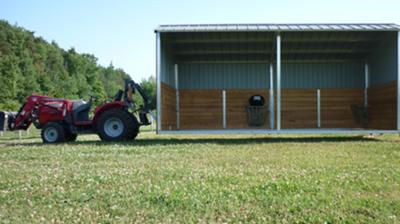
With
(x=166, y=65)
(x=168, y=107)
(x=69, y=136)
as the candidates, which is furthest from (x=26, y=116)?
(x=166, y=65)

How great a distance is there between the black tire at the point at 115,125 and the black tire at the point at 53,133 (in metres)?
1.20

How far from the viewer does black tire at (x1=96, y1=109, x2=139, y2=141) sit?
499 inches

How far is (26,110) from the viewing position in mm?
13891

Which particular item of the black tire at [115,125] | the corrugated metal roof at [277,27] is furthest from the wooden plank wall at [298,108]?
the black tire at [115,125]

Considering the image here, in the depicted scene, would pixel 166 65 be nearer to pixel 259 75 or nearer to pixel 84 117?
pixel 84 117

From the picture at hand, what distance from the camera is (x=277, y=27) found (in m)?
12.8

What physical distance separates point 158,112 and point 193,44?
4.19 metres

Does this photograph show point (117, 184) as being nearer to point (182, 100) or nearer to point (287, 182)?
point (287, 182)

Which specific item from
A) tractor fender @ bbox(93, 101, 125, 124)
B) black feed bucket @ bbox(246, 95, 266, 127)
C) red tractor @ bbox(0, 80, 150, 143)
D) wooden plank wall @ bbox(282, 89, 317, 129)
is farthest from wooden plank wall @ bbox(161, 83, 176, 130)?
wooden plank wall @ bbox(282, 89, 317, 129)

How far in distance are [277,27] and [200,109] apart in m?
5.23

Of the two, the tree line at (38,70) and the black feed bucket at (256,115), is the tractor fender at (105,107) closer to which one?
the black feed bucket at (256,115)

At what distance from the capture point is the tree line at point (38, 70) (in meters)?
49.4

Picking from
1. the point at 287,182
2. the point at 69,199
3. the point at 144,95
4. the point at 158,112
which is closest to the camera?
the point at 69,199

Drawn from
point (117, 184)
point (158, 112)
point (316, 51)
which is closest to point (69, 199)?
point (117, 184)
